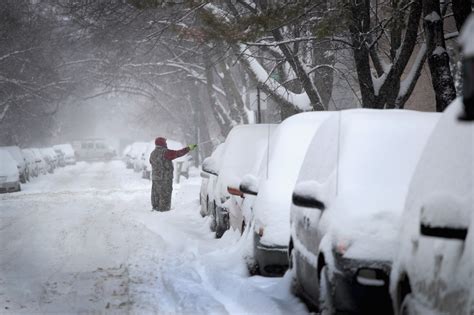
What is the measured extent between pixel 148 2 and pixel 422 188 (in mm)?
10381

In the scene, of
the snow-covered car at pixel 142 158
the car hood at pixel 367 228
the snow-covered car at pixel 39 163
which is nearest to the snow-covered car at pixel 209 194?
the car hood at pixel 367 228

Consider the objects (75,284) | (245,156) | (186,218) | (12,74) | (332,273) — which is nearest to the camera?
(332,273)

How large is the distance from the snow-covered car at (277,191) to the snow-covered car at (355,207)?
0.77 meters

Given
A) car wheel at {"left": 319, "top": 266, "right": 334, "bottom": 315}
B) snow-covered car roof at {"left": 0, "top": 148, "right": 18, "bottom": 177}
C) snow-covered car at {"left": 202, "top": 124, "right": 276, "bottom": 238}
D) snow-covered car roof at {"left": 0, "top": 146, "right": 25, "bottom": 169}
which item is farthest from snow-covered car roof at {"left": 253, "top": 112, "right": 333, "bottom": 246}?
snow-covered car roof at {"left": 0, "top": 146, "right": 25, "bottom": 169}

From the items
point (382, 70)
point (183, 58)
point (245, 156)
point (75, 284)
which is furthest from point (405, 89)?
point (183, 58)

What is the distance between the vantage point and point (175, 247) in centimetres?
1046

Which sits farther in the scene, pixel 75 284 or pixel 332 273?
pixel 75 284

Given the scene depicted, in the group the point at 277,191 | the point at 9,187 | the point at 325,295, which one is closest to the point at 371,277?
the point at 325,295

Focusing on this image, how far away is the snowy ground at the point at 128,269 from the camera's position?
22.1 ft

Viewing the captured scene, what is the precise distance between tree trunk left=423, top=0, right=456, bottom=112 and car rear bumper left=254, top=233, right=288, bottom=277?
445 centimetres

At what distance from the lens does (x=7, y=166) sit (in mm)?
26312

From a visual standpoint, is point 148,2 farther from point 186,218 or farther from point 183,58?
point 183,58

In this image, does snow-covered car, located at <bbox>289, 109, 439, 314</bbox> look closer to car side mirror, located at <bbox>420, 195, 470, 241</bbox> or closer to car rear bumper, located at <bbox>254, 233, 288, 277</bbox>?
car rear bumper, located at <bbox>254, 233, 288, 277</bbox>

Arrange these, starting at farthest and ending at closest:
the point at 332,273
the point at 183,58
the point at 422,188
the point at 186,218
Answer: the point at 183,58 < the point at 186,218 < the point at 332,273 < the point at 422,188
